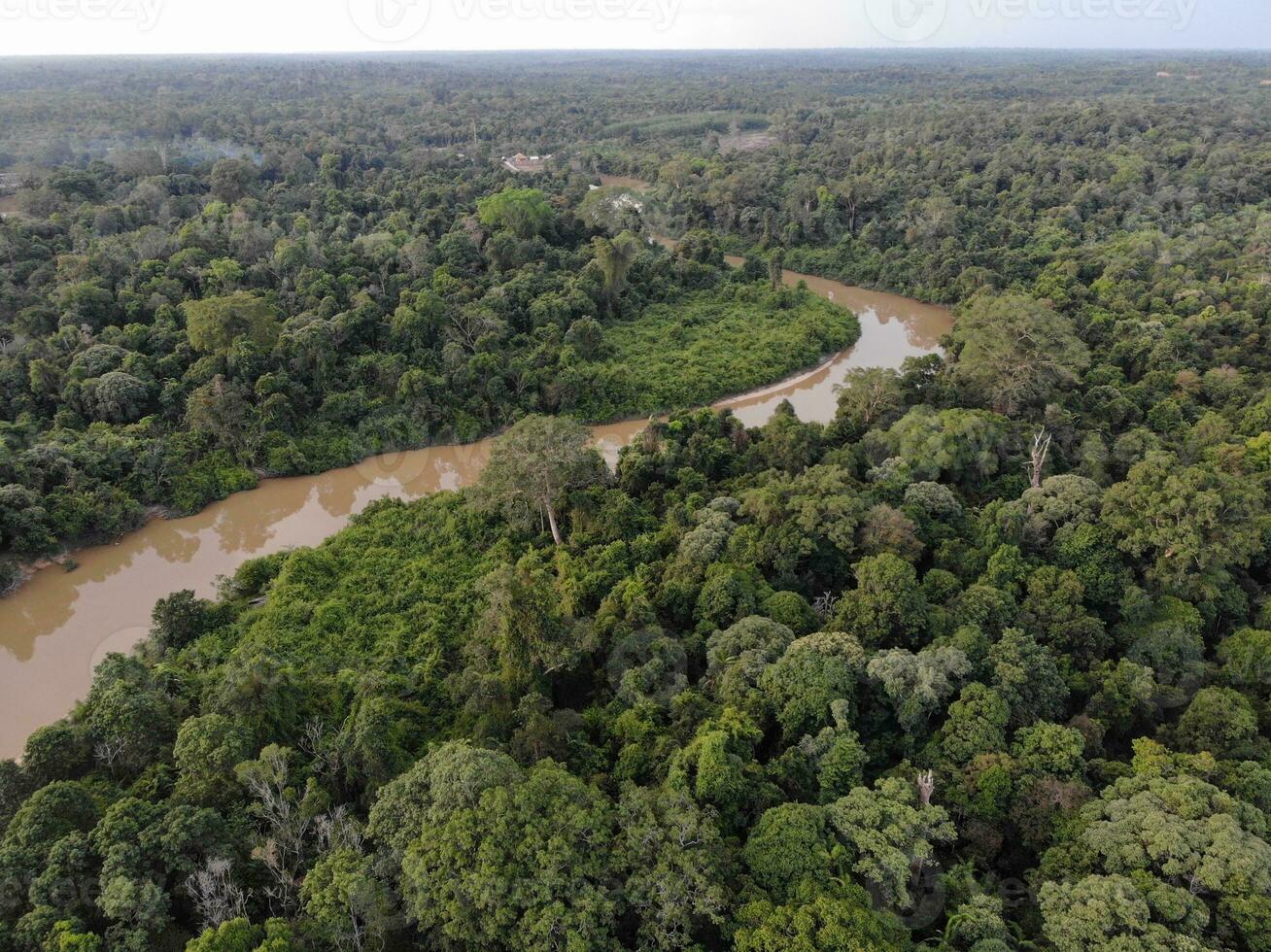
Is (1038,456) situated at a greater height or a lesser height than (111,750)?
greater

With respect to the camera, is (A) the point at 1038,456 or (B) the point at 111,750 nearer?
(B) the point at 111,750

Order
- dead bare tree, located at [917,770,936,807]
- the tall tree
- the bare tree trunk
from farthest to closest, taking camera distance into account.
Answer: the bare tree trunk → the tall tree → dead bare tree, located at [917,770,936,807]

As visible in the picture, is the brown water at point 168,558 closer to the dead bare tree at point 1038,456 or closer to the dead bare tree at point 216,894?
the dead bare tree at point 216,894

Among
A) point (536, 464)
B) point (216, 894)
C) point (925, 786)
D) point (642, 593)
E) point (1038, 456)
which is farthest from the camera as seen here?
point (1038, 456)

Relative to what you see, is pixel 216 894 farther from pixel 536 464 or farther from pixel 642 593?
pixel 536 464

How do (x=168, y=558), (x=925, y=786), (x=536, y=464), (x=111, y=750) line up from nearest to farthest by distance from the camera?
1. (x=925, y=786)
2. (x=111, y=750)
3. (x=536, y=464)
4. (x=168, y=558)

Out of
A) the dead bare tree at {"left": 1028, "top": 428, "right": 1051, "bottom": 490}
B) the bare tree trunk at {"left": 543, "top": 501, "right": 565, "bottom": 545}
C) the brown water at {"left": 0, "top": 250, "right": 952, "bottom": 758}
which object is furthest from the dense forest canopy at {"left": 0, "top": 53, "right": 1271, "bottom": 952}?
the brown water at {"left": 0, "top": 250, "right": 952, "bottom": 758}

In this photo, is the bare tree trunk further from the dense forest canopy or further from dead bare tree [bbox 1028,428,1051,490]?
dead bare tree [bbox 1028,428,1051,490]

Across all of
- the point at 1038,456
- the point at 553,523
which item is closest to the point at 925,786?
the point at 553,523
